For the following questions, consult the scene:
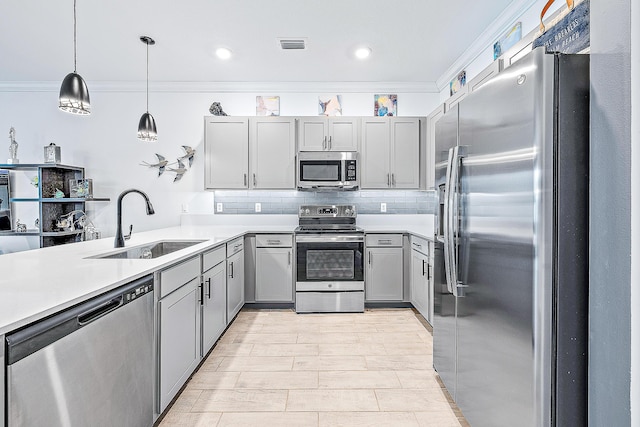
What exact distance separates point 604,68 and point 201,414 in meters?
2.33

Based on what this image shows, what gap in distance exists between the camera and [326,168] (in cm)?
380

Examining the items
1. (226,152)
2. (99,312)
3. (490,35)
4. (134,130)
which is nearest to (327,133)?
(226,152)

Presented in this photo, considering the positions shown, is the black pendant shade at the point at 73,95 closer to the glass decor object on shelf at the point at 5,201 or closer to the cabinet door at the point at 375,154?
the cabinet door at the point at 375,154

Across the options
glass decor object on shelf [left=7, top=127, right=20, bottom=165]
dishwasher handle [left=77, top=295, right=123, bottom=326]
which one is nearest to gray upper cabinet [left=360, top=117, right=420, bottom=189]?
dishwasher handle [left=77, top=295, right=123, bottom=326]

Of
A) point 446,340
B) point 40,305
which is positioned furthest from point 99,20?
point 446,340

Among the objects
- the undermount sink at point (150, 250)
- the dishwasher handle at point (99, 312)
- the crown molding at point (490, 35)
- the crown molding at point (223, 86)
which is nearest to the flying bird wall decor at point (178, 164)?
the crown molding at point (223, 86)

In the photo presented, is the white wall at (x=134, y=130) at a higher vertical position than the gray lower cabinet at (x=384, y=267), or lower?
higher

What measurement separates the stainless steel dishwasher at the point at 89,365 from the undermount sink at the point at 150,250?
687 mm

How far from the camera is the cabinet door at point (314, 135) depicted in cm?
388

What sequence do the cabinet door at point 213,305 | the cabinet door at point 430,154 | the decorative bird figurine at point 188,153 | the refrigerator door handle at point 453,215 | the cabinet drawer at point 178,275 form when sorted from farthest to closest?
the decorative bird figurine at point 188,153 < the cabinet door at point 430,154 < the cabinet door at point 213,305 < the cabinet drawer at point 178,275 < the refrigerator door handle at point 453,215

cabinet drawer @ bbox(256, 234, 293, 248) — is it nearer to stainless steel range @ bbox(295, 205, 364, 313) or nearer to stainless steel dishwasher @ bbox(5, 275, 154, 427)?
stainless steel range @ bbox(295, 205, 364, 313)

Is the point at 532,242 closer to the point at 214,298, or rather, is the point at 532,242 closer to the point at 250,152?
the point at 214,298

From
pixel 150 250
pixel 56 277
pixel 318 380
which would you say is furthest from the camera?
pixel 150 250

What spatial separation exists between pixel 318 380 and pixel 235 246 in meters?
A: 1.52
